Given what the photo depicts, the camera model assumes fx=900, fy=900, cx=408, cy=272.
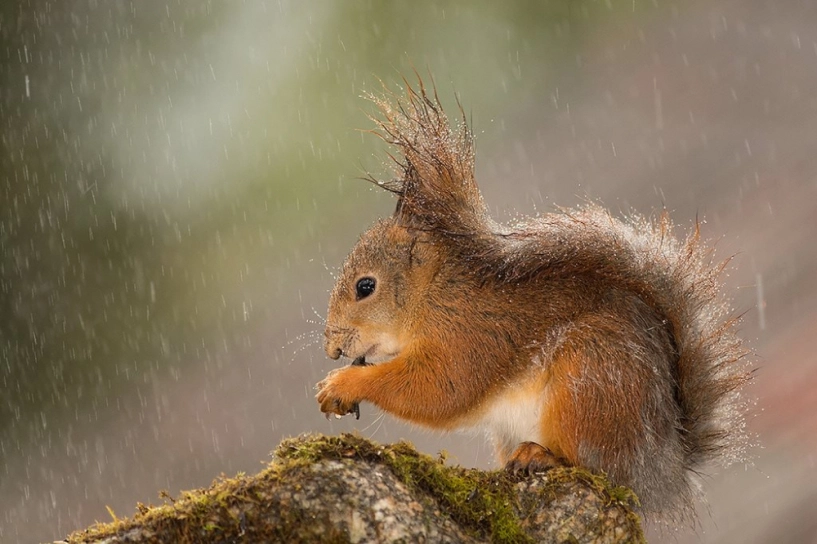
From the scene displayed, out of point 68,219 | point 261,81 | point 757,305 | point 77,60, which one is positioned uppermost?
point 77,60

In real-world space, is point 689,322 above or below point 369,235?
below

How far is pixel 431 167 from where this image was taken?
8.71ft

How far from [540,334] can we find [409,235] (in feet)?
1.78

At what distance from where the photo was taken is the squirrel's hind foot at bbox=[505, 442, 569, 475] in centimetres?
232

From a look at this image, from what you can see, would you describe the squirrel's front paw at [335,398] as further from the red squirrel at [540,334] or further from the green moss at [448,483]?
the green moss at [448,483]

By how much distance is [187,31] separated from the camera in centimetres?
700

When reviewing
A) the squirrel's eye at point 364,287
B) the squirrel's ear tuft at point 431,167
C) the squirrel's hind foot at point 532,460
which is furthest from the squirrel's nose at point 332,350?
the squirrel's hind foot at point 532,460

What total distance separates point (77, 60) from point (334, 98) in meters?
1.94

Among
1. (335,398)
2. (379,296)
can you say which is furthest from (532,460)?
(379,296)

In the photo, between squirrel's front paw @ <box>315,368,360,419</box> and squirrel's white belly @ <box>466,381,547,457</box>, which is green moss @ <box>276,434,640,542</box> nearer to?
squirrel's white belly @ <box>466,381,547,457</box>

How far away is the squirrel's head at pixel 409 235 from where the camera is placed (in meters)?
2.66

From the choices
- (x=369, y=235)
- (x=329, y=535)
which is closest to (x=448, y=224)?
(x=369, y=235)

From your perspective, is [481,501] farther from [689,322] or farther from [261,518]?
[689,322]

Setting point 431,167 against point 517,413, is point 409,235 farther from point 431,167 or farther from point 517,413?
point 517,413
